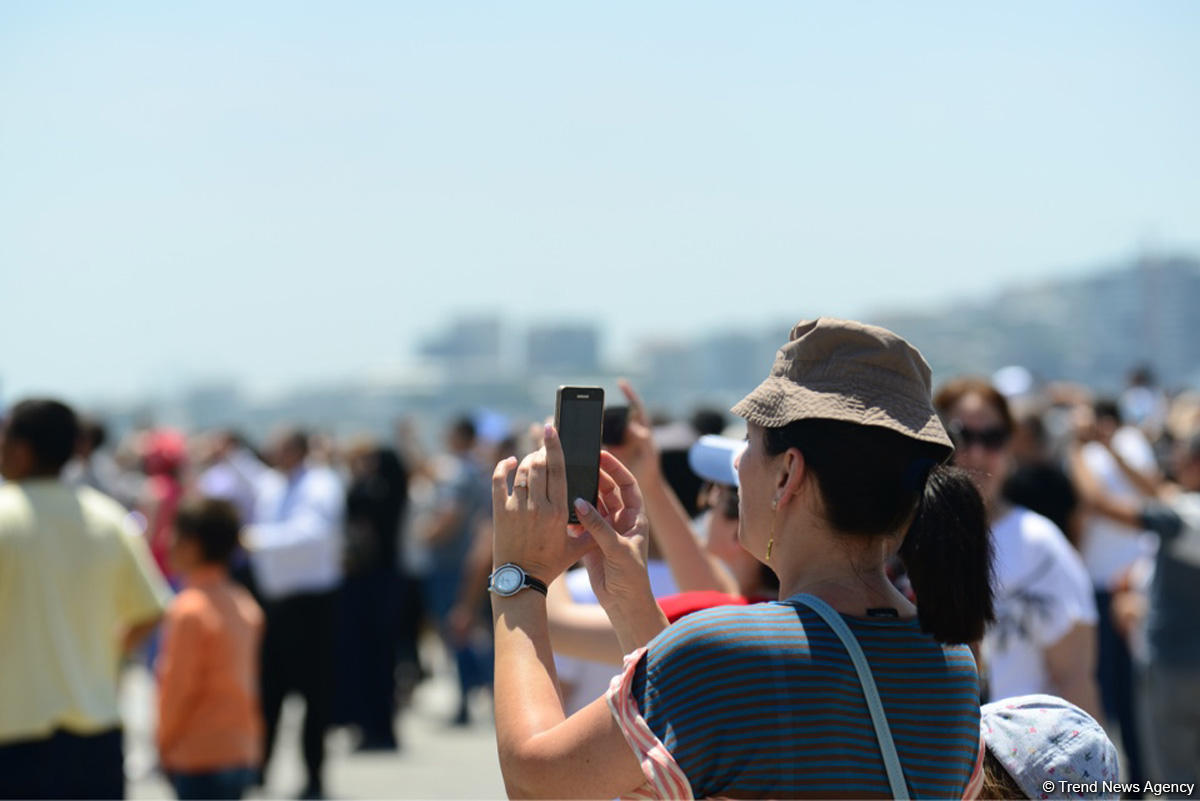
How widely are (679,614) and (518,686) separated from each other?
0.63 m

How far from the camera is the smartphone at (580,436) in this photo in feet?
6.66

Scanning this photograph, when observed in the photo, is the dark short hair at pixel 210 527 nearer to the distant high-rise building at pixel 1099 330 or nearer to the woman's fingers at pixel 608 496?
the woman's fingers at pixel 608 496

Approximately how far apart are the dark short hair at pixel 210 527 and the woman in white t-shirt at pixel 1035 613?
345 cm

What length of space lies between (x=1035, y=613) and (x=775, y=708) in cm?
252

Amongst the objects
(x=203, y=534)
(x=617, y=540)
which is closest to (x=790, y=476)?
(x=617, y=540)

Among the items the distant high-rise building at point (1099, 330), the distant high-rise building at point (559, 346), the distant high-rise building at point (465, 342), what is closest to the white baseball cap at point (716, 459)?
the distant high-rise building at point (1099, 330)

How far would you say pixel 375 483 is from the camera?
393 inches

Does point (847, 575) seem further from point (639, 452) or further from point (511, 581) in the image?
point (639, 452)

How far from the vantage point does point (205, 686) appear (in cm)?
584

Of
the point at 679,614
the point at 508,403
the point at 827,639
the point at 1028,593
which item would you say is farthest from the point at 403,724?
the point at 508,403

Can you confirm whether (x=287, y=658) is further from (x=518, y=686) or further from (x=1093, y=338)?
(x=1093, y=338)

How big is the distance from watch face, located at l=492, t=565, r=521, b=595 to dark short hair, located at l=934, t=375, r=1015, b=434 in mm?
2573

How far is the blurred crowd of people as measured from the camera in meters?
3.95

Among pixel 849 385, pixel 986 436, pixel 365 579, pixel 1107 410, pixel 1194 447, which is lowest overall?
pixel 365 579
